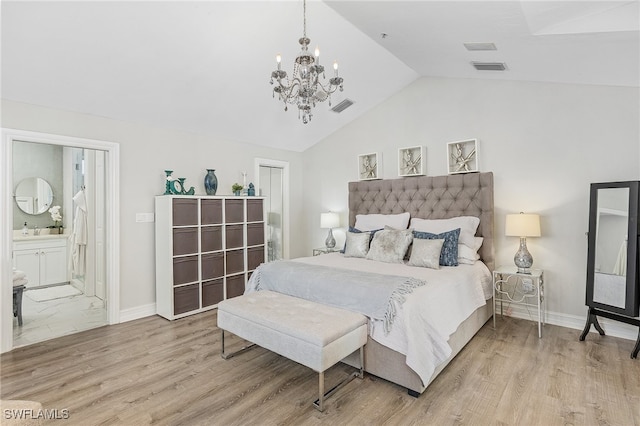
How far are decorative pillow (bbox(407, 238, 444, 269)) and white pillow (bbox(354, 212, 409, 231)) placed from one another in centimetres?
82

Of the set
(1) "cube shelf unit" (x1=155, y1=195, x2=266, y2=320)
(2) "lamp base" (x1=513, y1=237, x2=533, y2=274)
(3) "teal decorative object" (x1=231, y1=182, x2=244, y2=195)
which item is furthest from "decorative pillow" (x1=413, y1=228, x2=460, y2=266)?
(3) "teal decorative object" (x1=231, y1=182, x2=244, y2=195)

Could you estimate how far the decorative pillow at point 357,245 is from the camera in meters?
4.00

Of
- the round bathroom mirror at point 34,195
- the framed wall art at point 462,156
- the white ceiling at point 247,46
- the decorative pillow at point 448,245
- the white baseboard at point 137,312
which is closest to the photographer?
the white ceiling at point 247,46

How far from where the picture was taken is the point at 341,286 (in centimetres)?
272

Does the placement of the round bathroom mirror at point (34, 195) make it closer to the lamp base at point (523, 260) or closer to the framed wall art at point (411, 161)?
the framed wall art at point (411, 161)

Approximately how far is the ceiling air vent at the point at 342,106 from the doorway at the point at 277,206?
1.35 metres

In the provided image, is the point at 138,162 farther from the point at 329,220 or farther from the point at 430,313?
the point at 430,313

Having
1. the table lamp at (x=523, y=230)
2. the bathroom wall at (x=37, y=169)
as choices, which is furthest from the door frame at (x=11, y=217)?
the table lamp at (x=523, y=230)

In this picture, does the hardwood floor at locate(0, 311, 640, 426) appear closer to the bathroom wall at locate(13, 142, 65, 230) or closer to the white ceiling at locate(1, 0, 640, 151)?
the white ceiling at locate(1, 0, 640, 151)

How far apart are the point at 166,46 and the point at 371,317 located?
9.69 feet

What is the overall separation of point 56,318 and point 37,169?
2.70m

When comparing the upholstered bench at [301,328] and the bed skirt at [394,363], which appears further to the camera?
the bed skirt at [394,363]

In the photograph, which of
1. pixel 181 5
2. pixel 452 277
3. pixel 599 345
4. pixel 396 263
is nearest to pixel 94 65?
pixel 181 5

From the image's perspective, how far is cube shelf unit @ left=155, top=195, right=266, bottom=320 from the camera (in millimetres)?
3865
